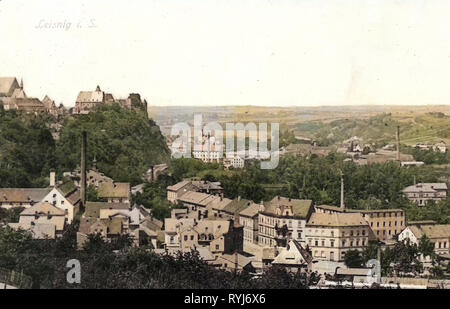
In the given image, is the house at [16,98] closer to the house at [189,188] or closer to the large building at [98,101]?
the large building at [98,101]

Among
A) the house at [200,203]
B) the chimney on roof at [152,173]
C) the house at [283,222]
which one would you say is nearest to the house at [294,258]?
the house at [283,222]

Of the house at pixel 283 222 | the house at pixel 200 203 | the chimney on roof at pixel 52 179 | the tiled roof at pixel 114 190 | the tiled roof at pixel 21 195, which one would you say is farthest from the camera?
the chimney on roof at pixel 52 179

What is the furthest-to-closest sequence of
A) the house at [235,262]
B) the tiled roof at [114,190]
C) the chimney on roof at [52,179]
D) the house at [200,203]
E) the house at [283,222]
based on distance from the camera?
the chimney on roof at [52,179], the tiled roof at [114,190], the house at [200,203], the house at [283,222], the house at [235,262]

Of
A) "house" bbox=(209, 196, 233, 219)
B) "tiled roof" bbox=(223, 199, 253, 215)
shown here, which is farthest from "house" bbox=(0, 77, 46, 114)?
"tiled roof" bbox=(223, 199, 253, 215)

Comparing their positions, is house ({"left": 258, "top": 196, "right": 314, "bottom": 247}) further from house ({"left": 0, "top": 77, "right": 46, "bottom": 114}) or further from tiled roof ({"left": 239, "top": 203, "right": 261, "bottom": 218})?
house ({"left": 0, "top": 77, "right": 46, "bottom": 114})
